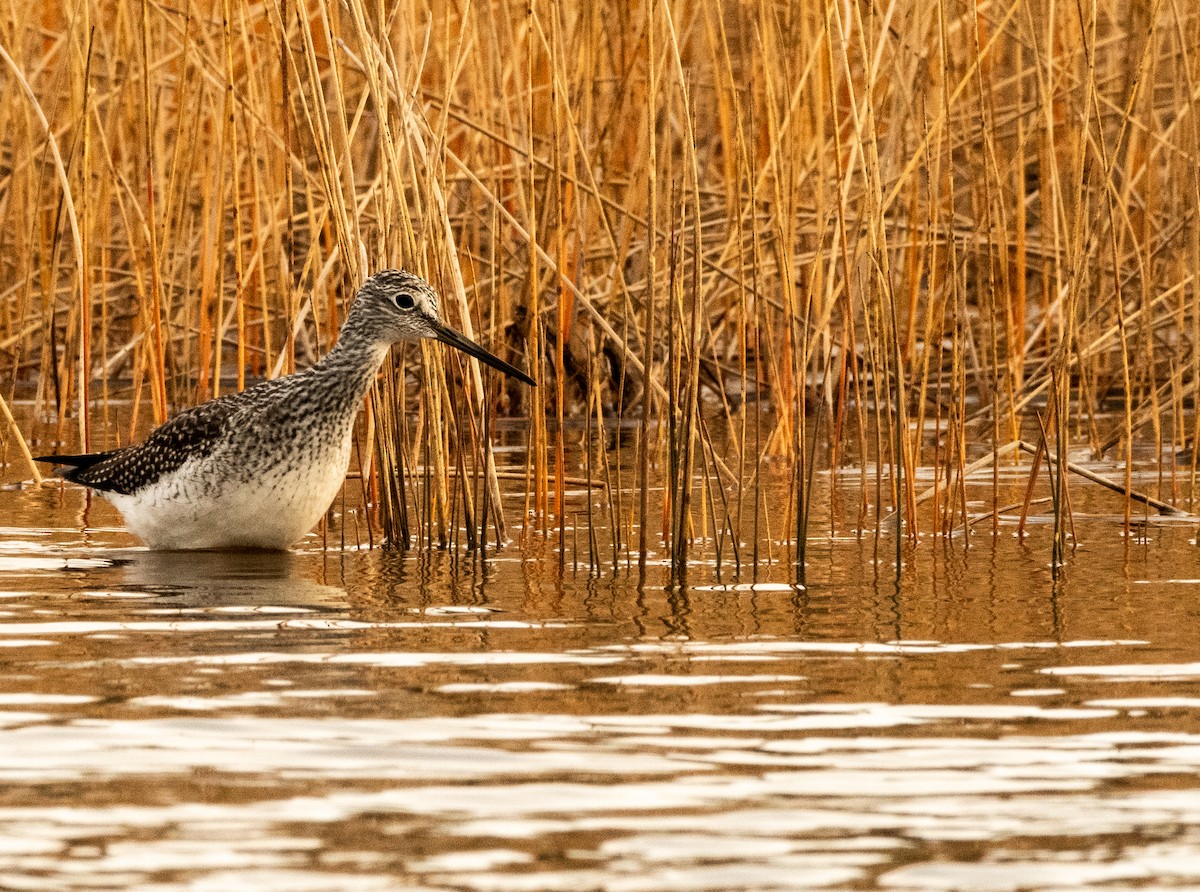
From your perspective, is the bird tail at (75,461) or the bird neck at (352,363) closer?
the bird neck at (352,363)

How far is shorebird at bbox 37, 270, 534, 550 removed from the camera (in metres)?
6.34

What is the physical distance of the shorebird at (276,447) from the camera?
6.34 metres

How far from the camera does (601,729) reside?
386 centimetres

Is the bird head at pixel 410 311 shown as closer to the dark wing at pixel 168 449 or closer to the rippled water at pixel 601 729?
the dark wing at pixel 168 449

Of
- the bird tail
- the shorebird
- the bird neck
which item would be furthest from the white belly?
the bird tail

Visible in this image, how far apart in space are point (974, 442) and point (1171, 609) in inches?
148

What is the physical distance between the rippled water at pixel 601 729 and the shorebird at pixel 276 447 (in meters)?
0.48

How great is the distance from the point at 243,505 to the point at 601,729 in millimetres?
2745

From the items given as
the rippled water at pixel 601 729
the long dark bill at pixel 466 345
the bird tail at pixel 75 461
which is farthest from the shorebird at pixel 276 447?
the rippled water at pixel 601 729

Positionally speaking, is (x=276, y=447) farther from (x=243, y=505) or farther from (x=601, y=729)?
(x=601, y=729)

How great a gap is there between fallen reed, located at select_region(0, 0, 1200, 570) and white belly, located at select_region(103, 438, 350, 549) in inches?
8.3

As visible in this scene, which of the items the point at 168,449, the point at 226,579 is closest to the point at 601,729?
the point at 226,579

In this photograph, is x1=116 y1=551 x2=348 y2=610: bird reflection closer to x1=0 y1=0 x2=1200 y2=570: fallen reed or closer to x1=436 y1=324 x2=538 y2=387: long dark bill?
x1=0 y1=0 x2=1200 y2=570: fallen reed

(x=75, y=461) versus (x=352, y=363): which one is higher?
(x=352, y=363)
